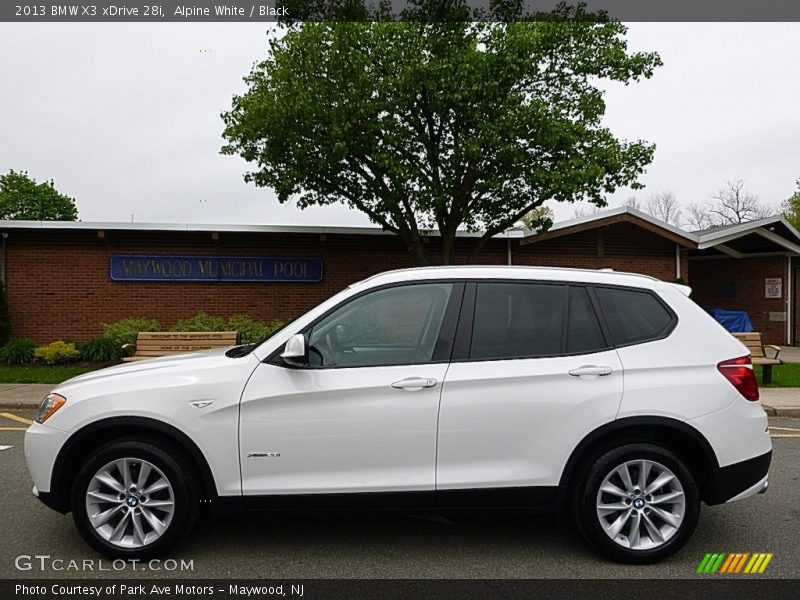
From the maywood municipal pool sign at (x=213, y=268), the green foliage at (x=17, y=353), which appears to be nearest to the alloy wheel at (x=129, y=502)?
the green foliage at (x=17, y=353)

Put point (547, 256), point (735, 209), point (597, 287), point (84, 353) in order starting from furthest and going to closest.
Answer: point (735, 209) < point (547, 256) < point (84, 353) < point (597, 287)

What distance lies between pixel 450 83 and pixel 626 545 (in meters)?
9.75

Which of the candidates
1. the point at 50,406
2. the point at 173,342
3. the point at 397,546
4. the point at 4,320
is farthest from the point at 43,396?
the point at 397,546

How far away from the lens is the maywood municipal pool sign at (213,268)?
14375 millimetres

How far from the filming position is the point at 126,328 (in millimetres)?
13359

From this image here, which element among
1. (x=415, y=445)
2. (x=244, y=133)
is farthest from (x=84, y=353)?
(x=415, y=445)

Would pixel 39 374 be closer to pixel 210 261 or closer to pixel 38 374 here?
pixel 38 374

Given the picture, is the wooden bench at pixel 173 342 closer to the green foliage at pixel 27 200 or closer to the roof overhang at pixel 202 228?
the roof overhang at pixel 202 228

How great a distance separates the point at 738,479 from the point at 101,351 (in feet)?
39.7

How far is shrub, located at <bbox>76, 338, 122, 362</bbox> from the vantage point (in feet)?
41.3

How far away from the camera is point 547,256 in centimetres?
1617

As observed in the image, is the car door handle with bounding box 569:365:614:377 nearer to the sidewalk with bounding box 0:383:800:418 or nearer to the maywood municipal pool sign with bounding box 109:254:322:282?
the sidewalk with bounding box 0:383:800:418

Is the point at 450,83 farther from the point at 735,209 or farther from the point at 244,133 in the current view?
the point at 735,209

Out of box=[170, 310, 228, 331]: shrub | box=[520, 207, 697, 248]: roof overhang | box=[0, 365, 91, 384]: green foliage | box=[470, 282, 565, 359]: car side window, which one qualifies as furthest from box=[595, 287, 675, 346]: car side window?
box=[520, 207, 697, 248]: roof overhang
